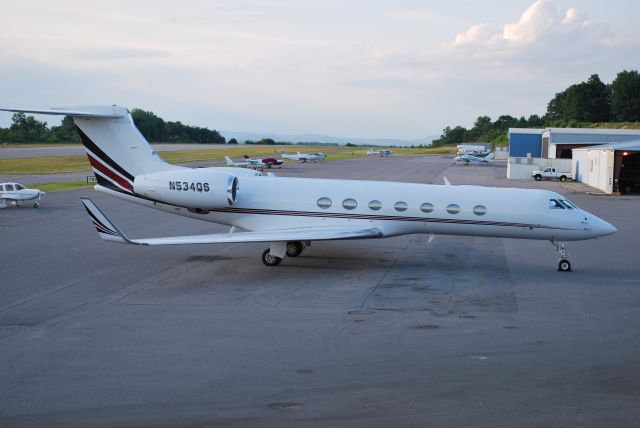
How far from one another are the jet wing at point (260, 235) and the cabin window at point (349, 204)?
610 millimetres

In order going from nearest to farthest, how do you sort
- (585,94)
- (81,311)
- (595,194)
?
(81,311)
(595,194)
(585,94)

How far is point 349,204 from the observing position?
1944cm

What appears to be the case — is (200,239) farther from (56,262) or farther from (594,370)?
(594,370)

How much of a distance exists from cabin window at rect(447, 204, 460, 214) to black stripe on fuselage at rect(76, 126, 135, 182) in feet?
32.3

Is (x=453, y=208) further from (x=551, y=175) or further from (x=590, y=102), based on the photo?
(x=590, y=102)

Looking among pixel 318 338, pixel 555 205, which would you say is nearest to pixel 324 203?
pixel 555 205

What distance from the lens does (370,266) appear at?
19328 mm

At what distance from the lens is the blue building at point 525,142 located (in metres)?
80.6

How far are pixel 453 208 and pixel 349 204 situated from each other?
3027 millimetres

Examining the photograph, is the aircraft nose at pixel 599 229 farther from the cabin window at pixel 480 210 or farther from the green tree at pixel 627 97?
the green tree at pixel 627 97

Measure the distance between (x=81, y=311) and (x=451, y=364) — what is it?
26.5 feet

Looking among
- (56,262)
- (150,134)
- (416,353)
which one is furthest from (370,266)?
(150,134)

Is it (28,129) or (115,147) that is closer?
(115,147)

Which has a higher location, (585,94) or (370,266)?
(585,94)
